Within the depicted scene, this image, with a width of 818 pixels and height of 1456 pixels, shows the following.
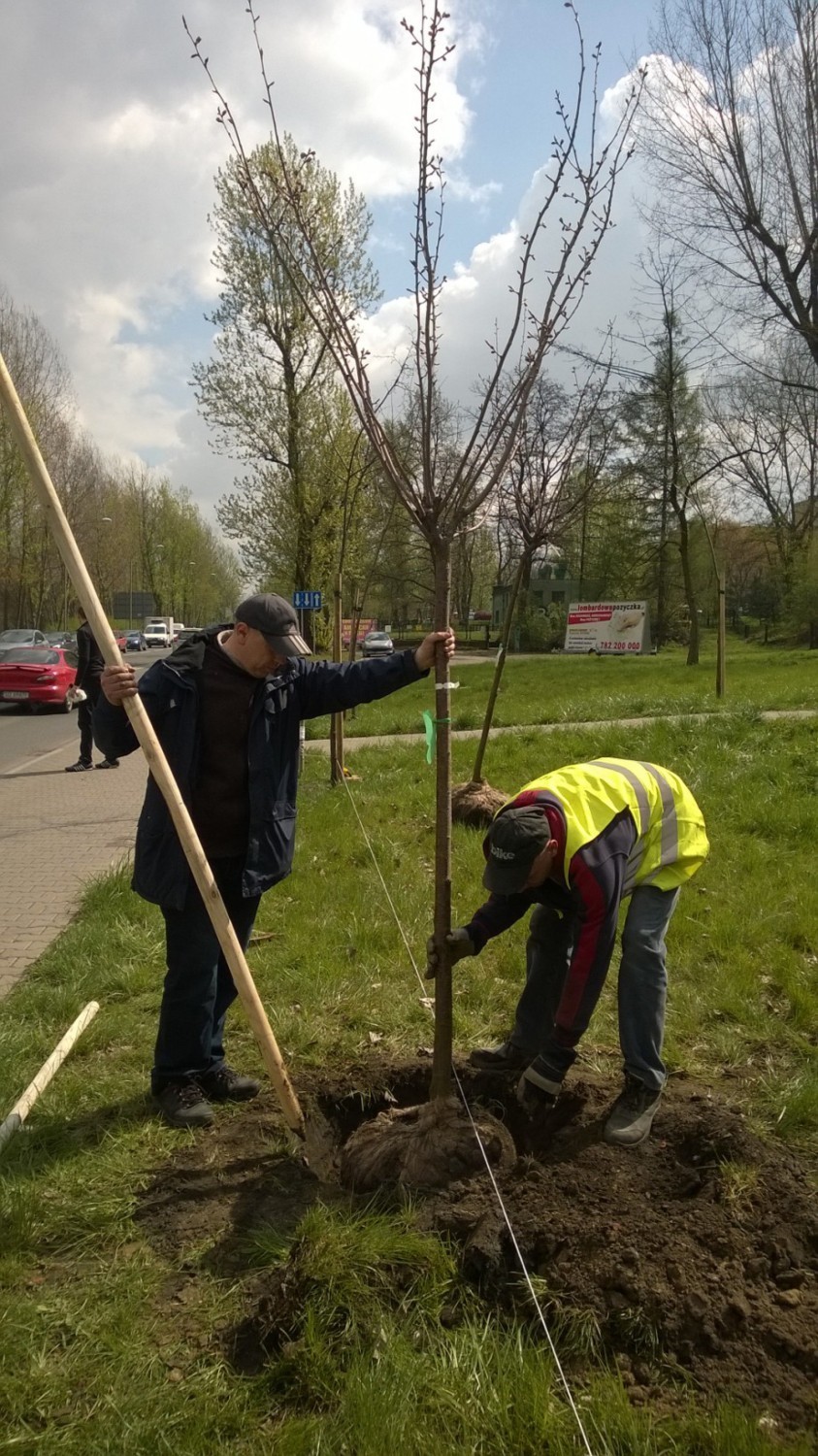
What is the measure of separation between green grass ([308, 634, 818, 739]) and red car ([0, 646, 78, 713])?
270 inches

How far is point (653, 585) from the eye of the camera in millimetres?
41812

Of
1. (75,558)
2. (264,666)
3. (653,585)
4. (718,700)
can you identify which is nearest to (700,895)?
(264,666)

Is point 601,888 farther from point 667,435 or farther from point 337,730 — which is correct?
point 667,435

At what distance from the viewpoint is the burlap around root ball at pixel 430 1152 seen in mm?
2924

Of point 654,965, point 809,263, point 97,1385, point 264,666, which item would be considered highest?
point 809,263

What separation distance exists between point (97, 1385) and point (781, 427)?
144ft

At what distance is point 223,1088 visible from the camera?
146 inches

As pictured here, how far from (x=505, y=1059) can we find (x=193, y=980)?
1.23 metres

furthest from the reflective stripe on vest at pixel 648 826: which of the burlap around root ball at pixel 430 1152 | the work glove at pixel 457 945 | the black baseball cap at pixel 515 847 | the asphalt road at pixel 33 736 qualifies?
the asphalt road at pixel 33 736

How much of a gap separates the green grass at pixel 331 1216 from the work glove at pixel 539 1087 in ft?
1.91

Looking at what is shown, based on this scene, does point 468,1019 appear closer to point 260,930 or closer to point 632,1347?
point 260,930

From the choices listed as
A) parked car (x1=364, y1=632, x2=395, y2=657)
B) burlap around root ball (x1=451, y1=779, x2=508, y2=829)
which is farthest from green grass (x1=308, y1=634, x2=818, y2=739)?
parked car (x1=364, y1=632, x2=395, y2=657)

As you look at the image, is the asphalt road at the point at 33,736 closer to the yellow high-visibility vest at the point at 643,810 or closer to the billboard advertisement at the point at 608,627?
the yellow high-visibility vest at the point at 643,810

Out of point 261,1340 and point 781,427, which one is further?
point 781,427
